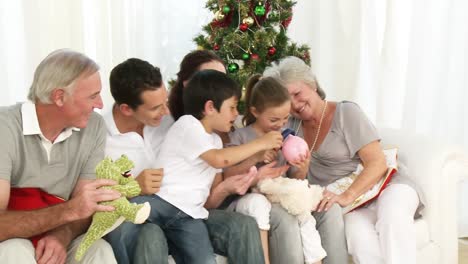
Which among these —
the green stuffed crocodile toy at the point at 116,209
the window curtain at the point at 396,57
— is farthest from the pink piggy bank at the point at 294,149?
the window curtain at the point at 396,57

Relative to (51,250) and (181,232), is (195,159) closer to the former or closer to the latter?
(181,232)

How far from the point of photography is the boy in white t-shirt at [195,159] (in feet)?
7.11

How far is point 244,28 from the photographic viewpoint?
131 inches

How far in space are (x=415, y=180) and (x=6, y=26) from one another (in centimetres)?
242

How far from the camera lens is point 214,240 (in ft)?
7.27

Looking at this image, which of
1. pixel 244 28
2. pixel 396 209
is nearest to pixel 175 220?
pixel 396 209

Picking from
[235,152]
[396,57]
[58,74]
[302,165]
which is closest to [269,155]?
[302,165]

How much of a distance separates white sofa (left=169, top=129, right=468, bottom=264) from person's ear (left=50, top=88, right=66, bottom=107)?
1486 millimetres

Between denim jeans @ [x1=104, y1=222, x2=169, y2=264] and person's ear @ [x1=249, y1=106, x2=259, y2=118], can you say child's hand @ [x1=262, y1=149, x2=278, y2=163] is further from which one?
denim jeans @ [x1=104, y1=222, x2=169, y2=264]

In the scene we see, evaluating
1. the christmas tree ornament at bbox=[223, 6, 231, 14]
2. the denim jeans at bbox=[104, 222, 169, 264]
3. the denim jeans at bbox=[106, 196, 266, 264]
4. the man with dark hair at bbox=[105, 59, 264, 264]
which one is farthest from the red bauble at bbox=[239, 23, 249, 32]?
the denim jeans at bbox=[104, 222, 169, 264]

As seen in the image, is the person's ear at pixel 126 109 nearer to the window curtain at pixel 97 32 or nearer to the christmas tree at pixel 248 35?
the christmas tree at pixel 248 35

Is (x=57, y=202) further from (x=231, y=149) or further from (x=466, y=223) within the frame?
(x=466, y=223)

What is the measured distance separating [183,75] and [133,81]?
1.28 feet

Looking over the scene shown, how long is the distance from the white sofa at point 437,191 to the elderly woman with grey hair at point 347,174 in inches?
2.5
